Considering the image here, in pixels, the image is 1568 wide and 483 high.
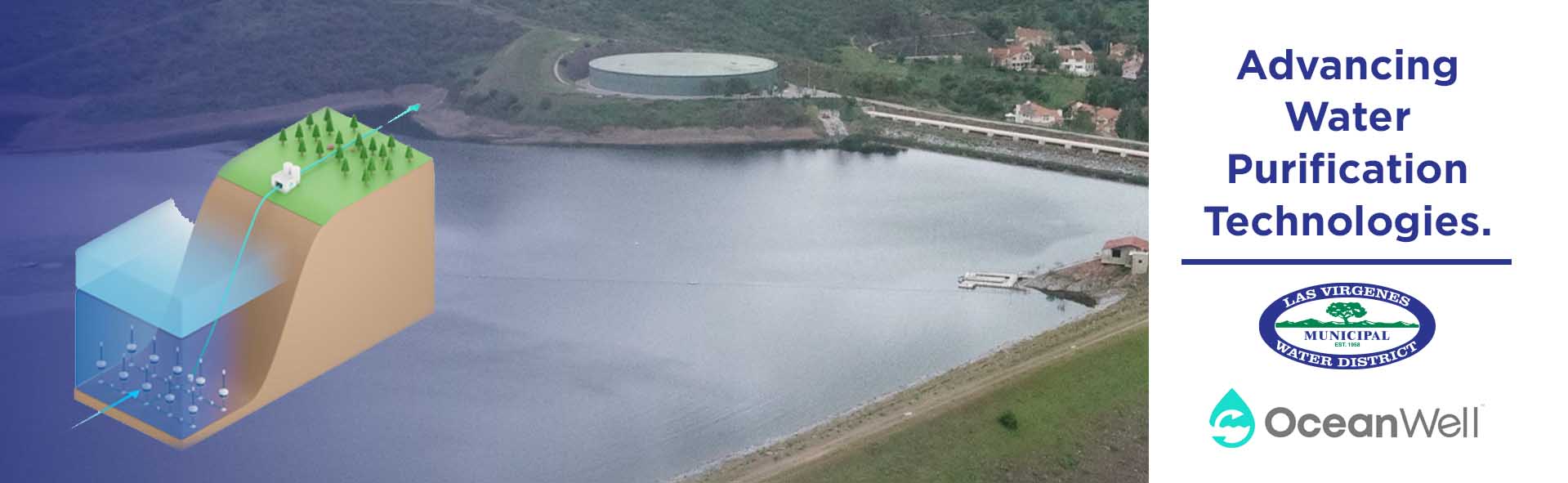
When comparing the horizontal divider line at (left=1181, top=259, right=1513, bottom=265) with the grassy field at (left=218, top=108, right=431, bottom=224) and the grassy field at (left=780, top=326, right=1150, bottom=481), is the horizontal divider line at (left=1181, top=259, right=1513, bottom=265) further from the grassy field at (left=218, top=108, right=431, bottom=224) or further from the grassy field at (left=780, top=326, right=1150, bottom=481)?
the grassy field at (left=780, top=326, right=1150, bottom=481)

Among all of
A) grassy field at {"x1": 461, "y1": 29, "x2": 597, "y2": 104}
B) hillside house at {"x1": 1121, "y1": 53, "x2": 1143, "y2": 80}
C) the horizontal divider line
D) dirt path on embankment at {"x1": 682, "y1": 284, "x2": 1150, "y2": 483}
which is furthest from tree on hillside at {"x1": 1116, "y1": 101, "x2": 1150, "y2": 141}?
the horizontal divider line

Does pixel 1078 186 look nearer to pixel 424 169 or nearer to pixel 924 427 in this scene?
pixel 924 427

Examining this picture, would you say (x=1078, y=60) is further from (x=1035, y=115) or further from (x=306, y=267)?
(x=306, y=267)

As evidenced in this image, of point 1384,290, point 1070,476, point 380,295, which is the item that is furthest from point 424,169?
point 1070,476

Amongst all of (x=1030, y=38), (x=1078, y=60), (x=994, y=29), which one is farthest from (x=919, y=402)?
(x=994, y=29)

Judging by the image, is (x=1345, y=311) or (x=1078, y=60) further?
(x=1078, y=60)

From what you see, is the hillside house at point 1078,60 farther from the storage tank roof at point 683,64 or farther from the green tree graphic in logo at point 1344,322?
the green tree graphic in logo at point 1344,322
